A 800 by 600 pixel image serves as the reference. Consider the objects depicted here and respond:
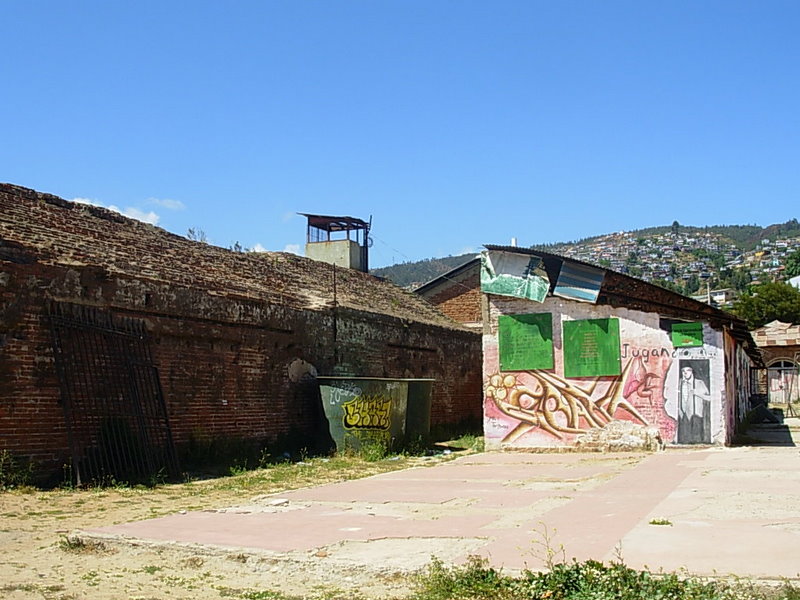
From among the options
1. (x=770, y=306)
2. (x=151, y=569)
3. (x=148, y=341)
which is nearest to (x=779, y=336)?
(x=770, y=306)

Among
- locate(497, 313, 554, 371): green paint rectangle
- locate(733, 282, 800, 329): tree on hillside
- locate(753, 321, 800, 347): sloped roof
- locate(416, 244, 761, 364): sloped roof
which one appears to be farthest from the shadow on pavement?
locate(733, 282, 800, 329): tree on hillside

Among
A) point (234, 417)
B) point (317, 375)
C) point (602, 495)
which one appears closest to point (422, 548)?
point (602, 495)

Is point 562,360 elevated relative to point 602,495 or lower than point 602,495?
elevated

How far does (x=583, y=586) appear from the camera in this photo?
5715mm

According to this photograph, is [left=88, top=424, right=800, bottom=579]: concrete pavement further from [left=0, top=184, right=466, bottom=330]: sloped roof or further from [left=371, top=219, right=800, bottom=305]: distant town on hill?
[left=371, top=219, right=800, bottom=305]: distant town on hill

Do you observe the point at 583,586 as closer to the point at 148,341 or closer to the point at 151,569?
the point at 151,569

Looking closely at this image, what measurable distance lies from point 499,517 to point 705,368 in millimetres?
9744

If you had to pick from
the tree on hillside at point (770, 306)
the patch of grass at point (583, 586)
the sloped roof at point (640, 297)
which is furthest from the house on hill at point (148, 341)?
the tree on hillside at point (770, 306)

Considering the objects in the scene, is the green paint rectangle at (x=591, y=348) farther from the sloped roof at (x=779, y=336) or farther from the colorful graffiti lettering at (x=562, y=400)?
the sloped roof at (x=779, y=336)

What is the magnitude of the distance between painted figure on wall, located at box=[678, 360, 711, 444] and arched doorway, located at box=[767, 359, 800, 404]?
77.9 feet

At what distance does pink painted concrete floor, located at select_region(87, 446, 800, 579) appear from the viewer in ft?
22.5

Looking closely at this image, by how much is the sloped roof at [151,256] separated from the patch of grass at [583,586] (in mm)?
8445

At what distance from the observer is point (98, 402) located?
12.7 metres

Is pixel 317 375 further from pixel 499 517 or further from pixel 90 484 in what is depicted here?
pixel 499 517
